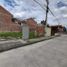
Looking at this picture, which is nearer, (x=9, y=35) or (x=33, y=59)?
(x=33, y=59)

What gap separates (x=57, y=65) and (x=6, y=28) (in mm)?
29822

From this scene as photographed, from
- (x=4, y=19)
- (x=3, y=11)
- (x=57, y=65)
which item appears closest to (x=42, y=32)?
(x=4, y=19)

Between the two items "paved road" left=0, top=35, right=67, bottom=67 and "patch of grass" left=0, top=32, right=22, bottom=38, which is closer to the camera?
"paved road" left=0, top=35, right=67, bottom=67

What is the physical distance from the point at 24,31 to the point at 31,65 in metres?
17.0

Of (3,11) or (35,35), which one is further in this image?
(3,11)

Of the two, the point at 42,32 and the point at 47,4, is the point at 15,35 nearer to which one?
the point at 42,32

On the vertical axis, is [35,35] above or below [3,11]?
below

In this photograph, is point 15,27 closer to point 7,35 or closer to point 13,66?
point 7,35

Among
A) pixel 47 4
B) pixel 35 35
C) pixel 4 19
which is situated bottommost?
pixel 35 35

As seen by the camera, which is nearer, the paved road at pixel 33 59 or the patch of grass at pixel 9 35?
the paved road at pixel 33 59

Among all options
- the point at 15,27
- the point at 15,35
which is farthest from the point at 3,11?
the point at 15,35

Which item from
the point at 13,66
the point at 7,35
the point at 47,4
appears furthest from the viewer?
the point at 47,4

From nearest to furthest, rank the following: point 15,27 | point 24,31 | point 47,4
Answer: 1. point 24,31
2. point 15,27
3. point 47,4

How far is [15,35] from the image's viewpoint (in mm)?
36375
